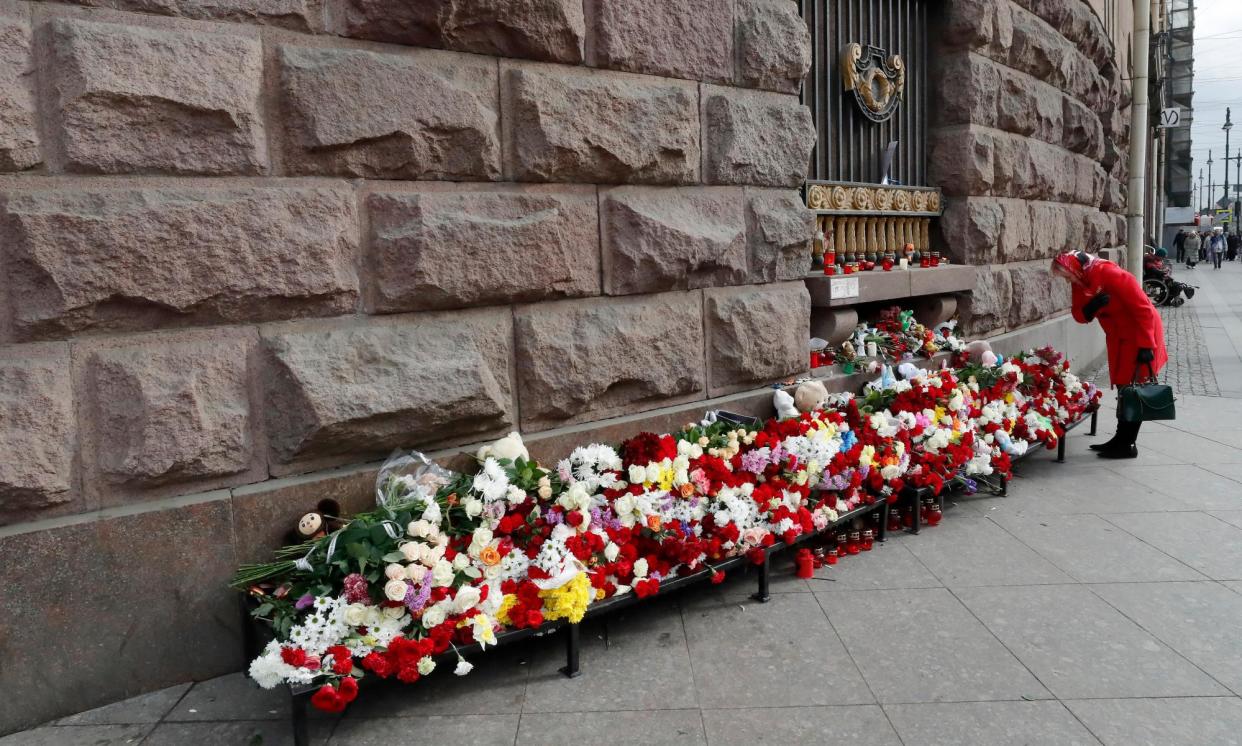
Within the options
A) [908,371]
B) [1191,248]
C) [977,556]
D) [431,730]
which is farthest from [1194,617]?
[1191,248]

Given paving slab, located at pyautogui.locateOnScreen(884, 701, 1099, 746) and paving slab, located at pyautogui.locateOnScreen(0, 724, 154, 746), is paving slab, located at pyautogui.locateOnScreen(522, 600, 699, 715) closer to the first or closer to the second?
paving slab, located at pyautogui.locateOnScreen(884, 701, 1099, 746)

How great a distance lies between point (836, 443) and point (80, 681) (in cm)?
336

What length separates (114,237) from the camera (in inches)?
117

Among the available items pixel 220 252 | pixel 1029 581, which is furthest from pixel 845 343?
pixel 220 252

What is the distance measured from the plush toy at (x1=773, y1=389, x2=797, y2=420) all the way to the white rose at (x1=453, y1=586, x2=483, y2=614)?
2.48 meters

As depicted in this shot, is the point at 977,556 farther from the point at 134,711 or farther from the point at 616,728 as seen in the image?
the point at 134,711

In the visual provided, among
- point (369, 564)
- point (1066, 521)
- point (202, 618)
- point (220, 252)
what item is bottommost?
point (1066, 521)

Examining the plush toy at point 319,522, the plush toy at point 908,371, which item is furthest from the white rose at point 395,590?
the plush toy at point 908,371

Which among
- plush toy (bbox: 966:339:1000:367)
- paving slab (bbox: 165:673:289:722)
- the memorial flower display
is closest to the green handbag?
plush toy (bbox: 966:339:1000:367)

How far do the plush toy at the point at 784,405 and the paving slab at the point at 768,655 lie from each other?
130cm

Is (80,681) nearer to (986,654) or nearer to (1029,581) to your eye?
(986,654)

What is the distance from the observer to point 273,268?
329cm

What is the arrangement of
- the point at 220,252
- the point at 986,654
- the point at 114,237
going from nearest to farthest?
the point at 114,237
the point at 220,252
the point at 986,654

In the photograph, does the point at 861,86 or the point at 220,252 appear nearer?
the point at 220,252
